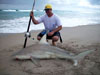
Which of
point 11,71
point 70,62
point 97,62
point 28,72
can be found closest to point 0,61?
point 11,71

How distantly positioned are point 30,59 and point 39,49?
0.34 metres

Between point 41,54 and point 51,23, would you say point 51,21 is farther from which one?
point 41,54

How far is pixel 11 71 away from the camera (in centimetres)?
297

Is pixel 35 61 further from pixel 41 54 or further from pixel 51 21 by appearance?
pixel 51 21

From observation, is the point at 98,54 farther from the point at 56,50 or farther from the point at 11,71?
the point at 11,71

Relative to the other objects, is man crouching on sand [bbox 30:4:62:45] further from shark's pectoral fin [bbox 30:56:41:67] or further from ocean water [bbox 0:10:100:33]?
ocean water [bbox 0:10:100:33]

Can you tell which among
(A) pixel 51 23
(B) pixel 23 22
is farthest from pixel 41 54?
(B) pixel 23 22

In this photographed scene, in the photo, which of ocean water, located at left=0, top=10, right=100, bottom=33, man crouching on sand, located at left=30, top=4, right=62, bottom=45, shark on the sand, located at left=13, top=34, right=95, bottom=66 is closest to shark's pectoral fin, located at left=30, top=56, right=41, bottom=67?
shark on the sand, located at left=13, top=34, right=95, bottom=66

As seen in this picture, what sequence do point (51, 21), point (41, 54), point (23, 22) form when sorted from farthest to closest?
point (23, 22) → point (51, 21) → point (41, 54)

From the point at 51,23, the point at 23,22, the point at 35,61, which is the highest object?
the point at 51,23

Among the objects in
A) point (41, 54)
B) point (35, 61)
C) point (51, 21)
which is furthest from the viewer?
point (51, 21)

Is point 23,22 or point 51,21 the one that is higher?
point 51,21

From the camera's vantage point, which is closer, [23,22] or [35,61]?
[35,61]

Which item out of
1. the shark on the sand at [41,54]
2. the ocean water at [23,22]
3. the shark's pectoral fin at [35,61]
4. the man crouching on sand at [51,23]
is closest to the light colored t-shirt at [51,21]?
the man crouching on sand at [51,23]
